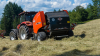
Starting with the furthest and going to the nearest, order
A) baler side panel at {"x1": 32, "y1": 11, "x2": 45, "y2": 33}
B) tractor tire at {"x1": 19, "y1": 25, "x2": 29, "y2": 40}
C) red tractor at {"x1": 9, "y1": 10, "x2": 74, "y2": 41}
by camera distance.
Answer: tractor tire at {"x1": 19, "y1": 25, "x2": 29, "y2": 40}
baler side panel at {"x1": 32, "y1": 11, "x2": 45, "y2": 33}
red tractor at {"x1": 9, "y1": 10, "x2": 74, "y2": 41}

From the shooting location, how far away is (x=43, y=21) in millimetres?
7660

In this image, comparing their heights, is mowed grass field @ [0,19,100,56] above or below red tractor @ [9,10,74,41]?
below

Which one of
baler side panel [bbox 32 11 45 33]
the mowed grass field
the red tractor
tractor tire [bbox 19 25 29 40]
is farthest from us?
tractor tire [bbox 19 25 29 40]

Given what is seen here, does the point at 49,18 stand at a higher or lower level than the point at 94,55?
higher

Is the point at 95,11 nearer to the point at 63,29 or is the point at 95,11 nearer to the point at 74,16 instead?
the point at 74,16

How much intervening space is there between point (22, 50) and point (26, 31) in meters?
3.76

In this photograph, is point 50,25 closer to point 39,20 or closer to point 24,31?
point 39,20

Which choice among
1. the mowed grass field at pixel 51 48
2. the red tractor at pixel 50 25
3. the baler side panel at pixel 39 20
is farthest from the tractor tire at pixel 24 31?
the mowed grass field at pixel 51 48

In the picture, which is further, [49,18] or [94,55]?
[49,18]

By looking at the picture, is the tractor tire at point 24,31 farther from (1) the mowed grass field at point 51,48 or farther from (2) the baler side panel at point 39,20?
(1) the mowed grass field at point 51,48

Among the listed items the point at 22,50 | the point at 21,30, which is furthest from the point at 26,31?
the point at 22,50

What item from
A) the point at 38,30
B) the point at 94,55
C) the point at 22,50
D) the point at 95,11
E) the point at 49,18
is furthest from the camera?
the point at 95,11

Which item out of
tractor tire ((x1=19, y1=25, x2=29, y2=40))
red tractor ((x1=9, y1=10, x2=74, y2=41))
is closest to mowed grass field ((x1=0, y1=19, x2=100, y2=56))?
red tractor ((x1=9, y1=10, x2=74, y2=41))

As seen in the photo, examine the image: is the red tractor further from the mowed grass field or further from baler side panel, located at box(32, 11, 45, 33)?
the mowed grass field
